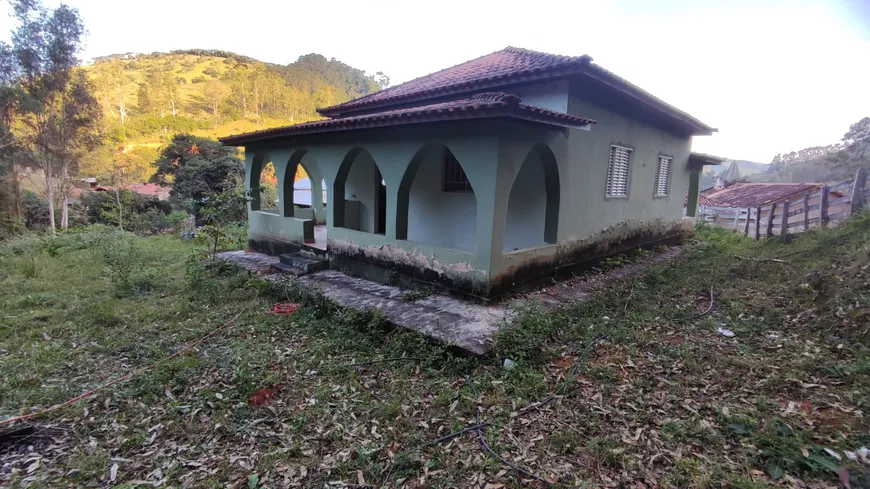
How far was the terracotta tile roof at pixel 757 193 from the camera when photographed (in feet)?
62.6

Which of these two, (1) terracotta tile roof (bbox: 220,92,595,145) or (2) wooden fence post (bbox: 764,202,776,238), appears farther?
(2) wooden fence post (bbox: 764,202,776,238)

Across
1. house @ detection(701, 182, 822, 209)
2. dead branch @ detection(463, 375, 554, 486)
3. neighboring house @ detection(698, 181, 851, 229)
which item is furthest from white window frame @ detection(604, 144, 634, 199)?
house @ detection(701, 182, 822, 209)

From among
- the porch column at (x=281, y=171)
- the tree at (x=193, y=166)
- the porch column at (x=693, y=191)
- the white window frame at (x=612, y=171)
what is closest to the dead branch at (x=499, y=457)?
the white window frame at (x=612, y=171)

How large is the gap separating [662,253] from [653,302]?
5059 mm

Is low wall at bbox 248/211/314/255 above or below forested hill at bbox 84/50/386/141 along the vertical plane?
below

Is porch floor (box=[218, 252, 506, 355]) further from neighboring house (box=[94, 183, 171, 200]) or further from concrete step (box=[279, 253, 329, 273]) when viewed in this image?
neighboring house (box=[94, 183, 171, 200])

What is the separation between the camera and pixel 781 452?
2.74 meters

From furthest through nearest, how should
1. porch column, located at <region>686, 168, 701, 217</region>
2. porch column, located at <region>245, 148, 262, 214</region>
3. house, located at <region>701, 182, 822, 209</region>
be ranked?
house, located at <region>701, 182, 822, 209</region>, porch column, located at <region>686, 168, 701, 217</region>, porch column, located at <region>245, 148, 262, 214</region>

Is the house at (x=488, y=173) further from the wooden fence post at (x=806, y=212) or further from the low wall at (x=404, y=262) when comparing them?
the wooden fence post at (x=806, y=212)

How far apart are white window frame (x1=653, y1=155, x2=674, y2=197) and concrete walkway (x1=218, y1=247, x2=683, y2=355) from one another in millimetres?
3122

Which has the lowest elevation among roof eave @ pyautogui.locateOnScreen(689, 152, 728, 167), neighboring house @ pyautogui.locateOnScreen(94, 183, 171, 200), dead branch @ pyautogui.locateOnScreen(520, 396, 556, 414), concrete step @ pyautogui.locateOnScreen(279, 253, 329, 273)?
dead branch @ pyautogui.locateOnScreen(520, 396, 556, 414)

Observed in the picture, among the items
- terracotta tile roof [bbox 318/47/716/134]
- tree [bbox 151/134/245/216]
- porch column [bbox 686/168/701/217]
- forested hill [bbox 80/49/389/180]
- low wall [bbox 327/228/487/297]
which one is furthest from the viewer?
forested hill [bbox 80/49/389/180]

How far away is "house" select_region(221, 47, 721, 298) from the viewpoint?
562 centimetres

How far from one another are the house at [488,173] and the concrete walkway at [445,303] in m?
0.31
